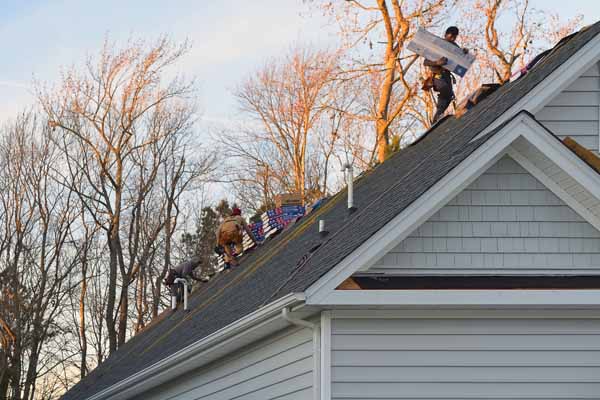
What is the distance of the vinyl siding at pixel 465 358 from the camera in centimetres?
988

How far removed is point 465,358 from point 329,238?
257 centimetres

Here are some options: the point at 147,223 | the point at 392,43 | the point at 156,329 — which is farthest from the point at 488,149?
the point at 147,223

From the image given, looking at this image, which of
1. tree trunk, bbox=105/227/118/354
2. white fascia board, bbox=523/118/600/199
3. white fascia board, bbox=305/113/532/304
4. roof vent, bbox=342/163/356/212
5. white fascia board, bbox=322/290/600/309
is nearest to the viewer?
white fascia board, bbox=322/290/600/309

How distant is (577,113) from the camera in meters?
11.8

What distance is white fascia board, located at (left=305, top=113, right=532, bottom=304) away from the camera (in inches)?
382

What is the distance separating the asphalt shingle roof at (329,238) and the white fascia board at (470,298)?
45 cm

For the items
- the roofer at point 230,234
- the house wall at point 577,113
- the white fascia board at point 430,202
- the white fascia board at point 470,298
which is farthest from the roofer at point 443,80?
the white fascia board at point 470,298

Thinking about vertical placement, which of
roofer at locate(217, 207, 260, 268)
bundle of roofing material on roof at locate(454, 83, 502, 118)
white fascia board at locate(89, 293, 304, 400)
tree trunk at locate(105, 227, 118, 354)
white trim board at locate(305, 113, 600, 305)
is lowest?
white fascia board at locate(89, 293, 304, 400)

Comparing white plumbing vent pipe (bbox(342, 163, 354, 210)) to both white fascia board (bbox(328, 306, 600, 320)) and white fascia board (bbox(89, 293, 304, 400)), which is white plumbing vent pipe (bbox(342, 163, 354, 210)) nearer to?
white fascia board (bbox(89, 293, 304, 400))

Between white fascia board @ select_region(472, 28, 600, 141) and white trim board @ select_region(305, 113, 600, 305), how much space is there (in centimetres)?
138

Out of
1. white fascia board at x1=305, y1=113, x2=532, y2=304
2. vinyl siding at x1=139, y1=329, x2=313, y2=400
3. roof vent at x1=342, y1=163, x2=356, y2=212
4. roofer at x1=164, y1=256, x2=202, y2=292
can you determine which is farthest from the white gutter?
roofer at x1=164, y1=256, x2=202, y2=292

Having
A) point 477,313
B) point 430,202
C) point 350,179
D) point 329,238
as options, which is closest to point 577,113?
point 430,202

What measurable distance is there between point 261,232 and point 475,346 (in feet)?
53.5

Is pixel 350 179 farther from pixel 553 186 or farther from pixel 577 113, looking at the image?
pixel 553 186
